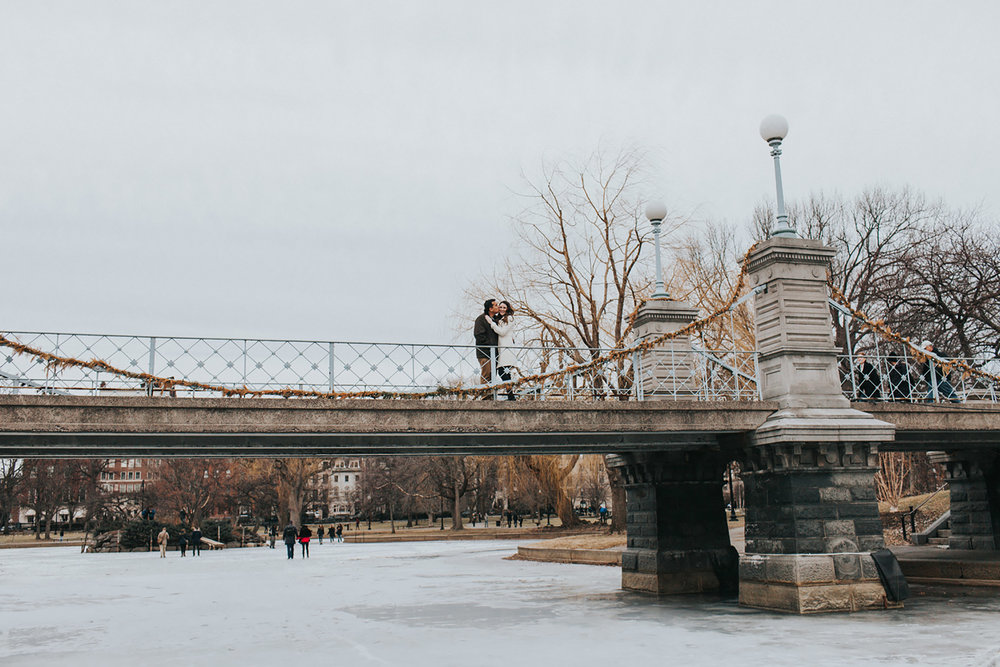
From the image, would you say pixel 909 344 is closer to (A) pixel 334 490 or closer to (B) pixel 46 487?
(B) pixel 46 487

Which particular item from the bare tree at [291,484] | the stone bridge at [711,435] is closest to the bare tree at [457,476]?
the bare tree at [291,484]

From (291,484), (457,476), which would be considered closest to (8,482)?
(291,484)

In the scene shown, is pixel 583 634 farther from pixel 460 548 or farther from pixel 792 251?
pixel 460 548

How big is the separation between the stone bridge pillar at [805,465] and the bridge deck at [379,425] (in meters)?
0.71

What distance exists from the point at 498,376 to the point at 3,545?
47800 millimetres

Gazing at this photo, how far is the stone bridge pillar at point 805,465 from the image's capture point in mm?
14320

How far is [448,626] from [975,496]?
1520cm

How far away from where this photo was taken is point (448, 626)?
1377cm

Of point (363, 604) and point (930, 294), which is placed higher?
point (930, 294)

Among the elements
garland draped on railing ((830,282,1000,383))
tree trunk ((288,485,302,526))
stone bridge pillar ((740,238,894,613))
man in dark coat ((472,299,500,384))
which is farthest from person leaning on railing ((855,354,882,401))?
tree trunk ((288,485,302,526))

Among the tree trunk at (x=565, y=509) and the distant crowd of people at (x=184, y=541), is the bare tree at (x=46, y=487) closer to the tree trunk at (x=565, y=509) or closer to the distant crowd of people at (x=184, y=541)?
the distant crowd of people at (x=184, y=541)

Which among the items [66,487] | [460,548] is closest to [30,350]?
[460,548]

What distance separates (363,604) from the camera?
17406 mm

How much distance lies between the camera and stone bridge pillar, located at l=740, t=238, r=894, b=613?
14320 mm
